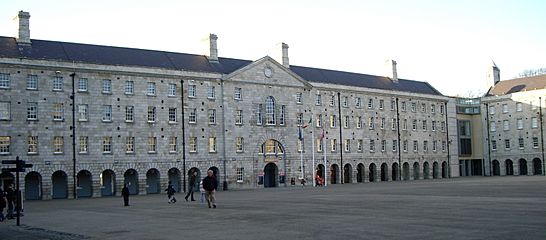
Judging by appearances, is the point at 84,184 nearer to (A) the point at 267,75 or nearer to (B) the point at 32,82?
(B) the point at 32,82

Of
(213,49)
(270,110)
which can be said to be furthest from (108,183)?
(270,110)

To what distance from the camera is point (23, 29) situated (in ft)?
182

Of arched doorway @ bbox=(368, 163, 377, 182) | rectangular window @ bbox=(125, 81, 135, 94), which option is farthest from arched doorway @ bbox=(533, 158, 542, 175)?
rectangular window @ bbox=(125, 81, 135, 94)

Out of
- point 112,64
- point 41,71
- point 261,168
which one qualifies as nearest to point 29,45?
point 41,71

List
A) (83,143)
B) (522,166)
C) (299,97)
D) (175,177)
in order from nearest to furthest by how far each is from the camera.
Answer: (83,143), (175,177), (299,97), (522,166)

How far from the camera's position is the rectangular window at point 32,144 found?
53.5 metres

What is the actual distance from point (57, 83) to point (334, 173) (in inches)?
1386

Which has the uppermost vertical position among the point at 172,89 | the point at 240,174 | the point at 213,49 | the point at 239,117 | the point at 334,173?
the point at 213,49

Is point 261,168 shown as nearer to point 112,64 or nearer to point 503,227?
point 112,64

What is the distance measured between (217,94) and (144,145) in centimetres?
978

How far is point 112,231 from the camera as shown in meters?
21.2

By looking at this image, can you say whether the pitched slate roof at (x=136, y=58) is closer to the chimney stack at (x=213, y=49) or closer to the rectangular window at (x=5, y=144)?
the chimney stack at (x=213, y=49)

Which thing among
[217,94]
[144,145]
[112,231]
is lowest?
[112,231]

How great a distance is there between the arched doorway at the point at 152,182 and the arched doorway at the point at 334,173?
75.8 feet
